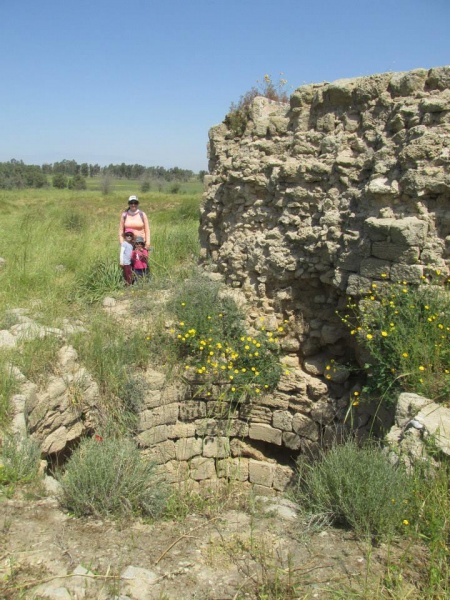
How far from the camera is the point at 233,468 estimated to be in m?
5.64

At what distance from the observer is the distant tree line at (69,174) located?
41.2 meters

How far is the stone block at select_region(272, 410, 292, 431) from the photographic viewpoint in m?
5.55

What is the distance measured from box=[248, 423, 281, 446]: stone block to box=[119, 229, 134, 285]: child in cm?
277

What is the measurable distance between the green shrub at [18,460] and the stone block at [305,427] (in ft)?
8.55

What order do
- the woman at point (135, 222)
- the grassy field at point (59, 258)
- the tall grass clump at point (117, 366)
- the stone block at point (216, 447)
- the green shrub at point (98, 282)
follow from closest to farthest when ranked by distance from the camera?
the tall grass clump at point (117, 366) < the stone block at point (216, 447) < the grassy field at point (59, 258) < the green shrub at point (98, 282) < the woman at point (135, 222)

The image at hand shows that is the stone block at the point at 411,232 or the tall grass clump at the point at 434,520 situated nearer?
the tall grass clump at the point at 434,520

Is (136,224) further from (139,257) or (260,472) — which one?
(260,472)

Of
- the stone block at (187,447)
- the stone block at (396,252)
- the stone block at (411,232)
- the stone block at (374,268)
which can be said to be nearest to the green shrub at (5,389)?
the stone block at (187,447)

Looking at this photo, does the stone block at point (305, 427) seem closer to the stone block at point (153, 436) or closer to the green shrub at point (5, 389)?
the stone block at point (153, 436)

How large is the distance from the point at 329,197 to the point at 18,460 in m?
3.74

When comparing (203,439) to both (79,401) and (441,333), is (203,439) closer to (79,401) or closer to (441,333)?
(79,401)

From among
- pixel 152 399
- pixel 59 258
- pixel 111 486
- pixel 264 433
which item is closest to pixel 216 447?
pixel 264 433

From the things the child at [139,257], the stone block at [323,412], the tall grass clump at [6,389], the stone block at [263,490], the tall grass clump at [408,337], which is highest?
the child at [139,257]

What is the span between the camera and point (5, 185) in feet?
130
